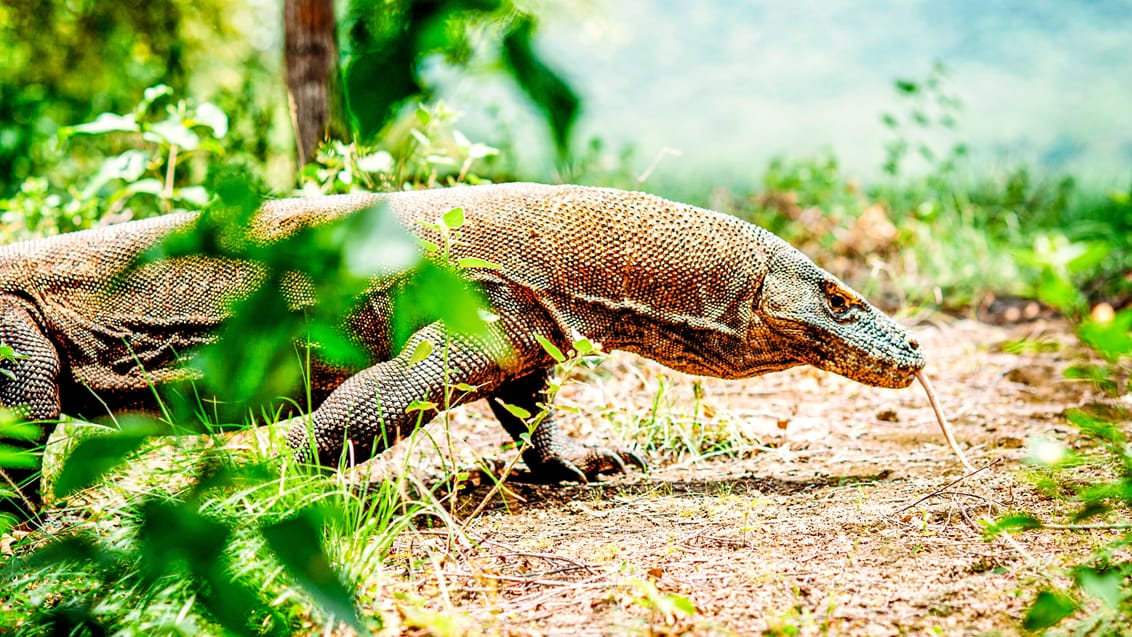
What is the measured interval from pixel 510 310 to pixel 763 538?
3.15 feet

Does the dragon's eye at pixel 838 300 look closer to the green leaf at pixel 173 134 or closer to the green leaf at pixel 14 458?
the green leaf at pixel 14 458

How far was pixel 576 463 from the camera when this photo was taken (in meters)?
3.40

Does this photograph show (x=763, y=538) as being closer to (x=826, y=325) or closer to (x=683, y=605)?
(x=683, y=605)

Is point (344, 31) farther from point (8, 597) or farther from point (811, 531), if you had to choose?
point (811, 531)

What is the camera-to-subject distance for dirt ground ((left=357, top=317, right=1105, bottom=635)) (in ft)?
6.08

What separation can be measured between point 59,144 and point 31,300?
1901 millimetres

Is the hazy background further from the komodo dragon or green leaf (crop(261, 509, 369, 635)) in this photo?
green leaf (crop(261, 509, 369, 635))

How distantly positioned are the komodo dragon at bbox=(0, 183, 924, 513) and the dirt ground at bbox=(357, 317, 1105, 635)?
34 cm

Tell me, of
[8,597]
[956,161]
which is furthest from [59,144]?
[956,161]

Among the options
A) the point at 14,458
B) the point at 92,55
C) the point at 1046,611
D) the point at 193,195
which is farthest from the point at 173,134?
the point at 92,55

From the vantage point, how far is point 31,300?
2.90 m

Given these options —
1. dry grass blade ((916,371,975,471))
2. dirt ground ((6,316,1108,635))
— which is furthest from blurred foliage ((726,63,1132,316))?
dry grass blade ((916,371,975,471))

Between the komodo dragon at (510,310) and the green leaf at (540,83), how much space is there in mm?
2005

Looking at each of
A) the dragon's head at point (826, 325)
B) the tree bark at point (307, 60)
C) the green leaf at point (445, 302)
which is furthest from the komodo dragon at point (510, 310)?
the tree bark at point (307, 60)
